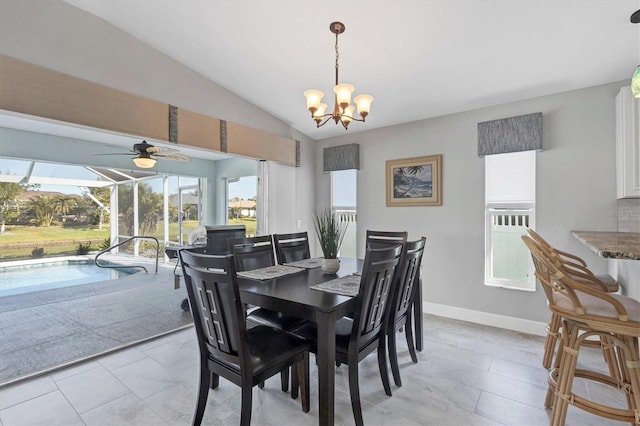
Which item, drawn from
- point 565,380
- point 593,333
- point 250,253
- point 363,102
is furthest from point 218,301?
point 593,333

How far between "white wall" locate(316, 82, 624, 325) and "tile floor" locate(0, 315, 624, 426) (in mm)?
947

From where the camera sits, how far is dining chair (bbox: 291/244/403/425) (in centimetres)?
172

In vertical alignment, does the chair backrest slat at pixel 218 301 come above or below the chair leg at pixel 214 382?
above

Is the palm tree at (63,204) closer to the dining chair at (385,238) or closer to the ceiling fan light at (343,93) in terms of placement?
the dining chair at (385,238)

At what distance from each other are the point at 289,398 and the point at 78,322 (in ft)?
9.53

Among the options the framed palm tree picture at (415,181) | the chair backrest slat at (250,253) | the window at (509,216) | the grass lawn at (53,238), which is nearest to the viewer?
the chair backrest slat at (250,253)

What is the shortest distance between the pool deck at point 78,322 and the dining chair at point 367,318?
2.16m

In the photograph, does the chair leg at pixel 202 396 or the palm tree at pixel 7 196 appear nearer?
the chair leg at pixel 202 396

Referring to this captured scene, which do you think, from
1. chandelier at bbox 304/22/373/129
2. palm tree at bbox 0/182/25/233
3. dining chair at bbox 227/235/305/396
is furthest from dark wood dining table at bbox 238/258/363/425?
palm tree at bbox 0/182/25/233

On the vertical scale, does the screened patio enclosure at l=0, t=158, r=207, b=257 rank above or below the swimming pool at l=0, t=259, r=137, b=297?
above


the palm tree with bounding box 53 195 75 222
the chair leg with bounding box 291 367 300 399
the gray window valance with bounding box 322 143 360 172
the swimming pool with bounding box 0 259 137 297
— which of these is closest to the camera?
the chair leg with bounding box 291 367 300 399

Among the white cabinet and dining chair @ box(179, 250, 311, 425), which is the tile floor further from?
the white cabinet

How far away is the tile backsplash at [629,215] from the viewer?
103 inches

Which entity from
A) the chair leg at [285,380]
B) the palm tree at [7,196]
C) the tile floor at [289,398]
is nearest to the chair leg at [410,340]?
the tile floor at [289,398]
